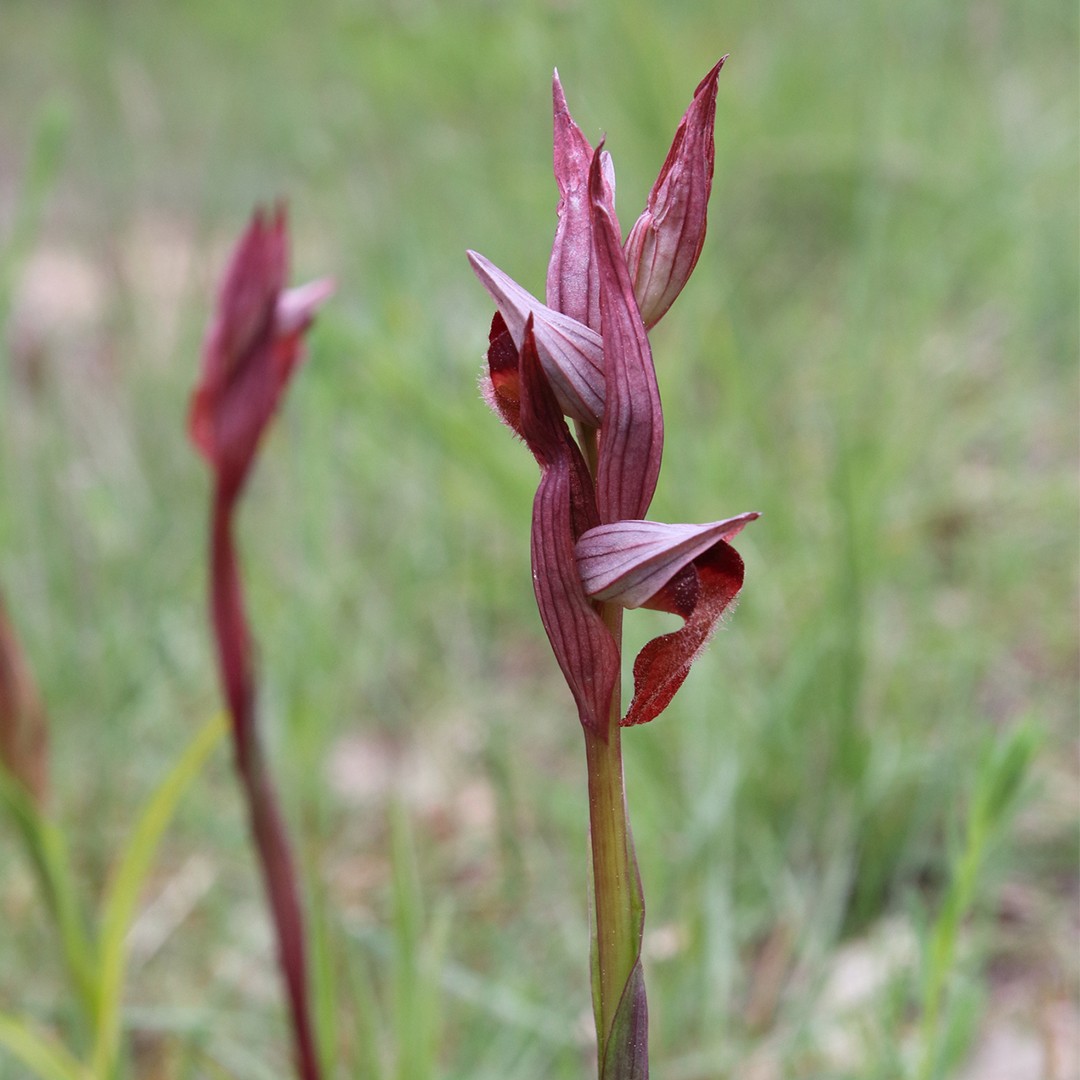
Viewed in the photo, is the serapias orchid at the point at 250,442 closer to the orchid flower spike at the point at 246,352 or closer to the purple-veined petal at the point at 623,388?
the orchid flower spike at the point at 246,352

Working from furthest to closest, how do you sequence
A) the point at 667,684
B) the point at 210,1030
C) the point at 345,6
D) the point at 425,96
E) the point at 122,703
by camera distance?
1. the point at 345,6
2. the point at 425,96
3. the point at 122,703
4. the point at 210,1030
5. the point at 667,684

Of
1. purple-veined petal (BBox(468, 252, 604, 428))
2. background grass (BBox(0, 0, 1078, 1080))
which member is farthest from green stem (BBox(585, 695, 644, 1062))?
background grass (BBox(0, 0, 1078, 1080))

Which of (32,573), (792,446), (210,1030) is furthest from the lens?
(792,446)

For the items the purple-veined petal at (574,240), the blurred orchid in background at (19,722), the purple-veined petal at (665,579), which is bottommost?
the blurred orchid in background at (19,722)

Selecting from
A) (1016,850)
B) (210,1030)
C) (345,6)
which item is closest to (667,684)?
(210,1030)

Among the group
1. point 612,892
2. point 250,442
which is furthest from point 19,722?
point 612,892

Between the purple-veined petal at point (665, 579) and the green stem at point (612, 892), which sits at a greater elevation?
the purple-veined petal at point (665, 579)

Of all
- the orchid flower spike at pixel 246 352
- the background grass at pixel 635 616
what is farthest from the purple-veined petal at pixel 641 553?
the orchid flower spike at pixel 246 352

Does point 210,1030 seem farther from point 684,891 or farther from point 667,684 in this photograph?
point 667,684
